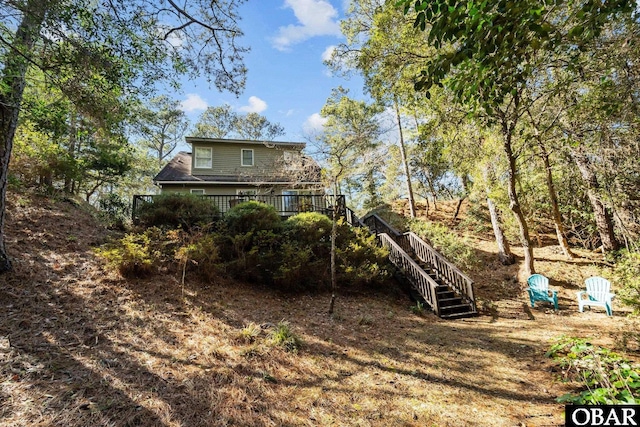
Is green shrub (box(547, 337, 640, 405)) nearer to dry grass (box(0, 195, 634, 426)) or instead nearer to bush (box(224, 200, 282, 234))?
dry grass (box(0, 195, 634, 426))

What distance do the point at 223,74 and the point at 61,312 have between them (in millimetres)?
5412

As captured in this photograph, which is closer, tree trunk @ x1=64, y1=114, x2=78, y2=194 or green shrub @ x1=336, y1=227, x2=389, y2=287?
green shrub @ x1=336, y1=227, x2=389, y2=287

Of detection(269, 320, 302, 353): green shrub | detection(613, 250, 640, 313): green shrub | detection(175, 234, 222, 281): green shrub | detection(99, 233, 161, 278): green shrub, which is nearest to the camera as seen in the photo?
detection(269, 320, 302, 353): green shrub

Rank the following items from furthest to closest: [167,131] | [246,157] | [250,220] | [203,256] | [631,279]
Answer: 1. [167,131]
2. [246,157]
3. [250,220]
4. [203,256]
5. [631,279]

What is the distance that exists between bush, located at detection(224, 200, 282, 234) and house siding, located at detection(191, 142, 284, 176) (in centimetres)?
670

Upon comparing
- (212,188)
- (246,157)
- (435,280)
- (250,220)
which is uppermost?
(246,157)

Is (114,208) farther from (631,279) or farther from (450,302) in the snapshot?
(631,279)

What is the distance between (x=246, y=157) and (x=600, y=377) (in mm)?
14631

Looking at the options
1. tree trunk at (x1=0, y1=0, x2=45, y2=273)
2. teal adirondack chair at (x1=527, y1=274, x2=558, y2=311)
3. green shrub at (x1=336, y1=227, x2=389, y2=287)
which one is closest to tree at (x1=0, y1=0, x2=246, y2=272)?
tree trunk at (x1=0, y1=0, x2=45, y2=273)

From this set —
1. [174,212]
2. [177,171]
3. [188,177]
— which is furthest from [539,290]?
[177,171]

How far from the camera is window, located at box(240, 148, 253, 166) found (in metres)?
14.7

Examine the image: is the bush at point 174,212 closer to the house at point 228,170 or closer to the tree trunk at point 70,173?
the tree trunk at point 70,173

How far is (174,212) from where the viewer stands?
780 centimetres

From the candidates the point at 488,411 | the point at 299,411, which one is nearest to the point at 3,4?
the point at 299,411
